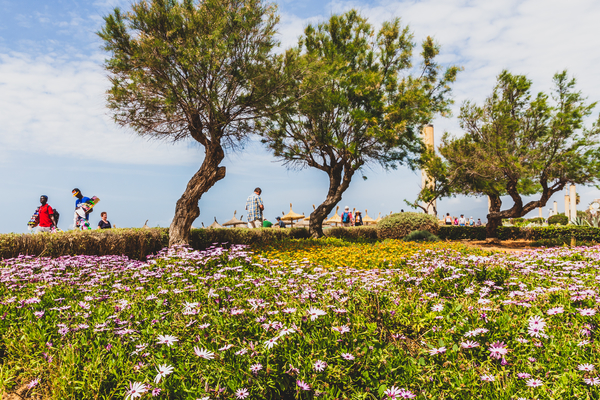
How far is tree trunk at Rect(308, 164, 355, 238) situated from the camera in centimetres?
1498

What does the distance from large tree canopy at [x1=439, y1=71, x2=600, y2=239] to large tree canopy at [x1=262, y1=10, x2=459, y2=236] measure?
2.03 metres

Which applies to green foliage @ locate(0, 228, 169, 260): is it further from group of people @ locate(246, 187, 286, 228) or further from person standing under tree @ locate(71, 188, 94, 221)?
person standing under tree @ locate(71, 188, 94, 221)

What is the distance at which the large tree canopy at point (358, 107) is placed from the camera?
1380 centimetres

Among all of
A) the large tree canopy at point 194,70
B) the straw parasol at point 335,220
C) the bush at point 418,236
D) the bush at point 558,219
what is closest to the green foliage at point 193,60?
the large tree canopy at point 194,70

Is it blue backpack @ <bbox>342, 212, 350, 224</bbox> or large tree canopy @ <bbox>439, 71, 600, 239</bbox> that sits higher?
large tree canopy @ <bbox>439, 71, 600, 239</bbox>

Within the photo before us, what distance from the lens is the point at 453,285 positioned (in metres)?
4.69

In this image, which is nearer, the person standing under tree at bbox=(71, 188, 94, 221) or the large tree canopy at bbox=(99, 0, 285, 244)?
the large tree canopy at bbox=(99, 0, 285, 244)

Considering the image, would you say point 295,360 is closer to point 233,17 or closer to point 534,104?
point 233,17

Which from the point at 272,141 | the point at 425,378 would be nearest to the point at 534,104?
the point at 272,141

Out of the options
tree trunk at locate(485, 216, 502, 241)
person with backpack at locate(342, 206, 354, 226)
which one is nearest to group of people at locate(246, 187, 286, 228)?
person with backpack at locate(342, 206, 354, 226)

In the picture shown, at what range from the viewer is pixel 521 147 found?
1512 cm

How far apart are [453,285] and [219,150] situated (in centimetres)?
753

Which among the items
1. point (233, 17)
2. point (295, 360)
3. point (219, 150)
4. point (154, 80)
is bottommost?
point (295, 360)

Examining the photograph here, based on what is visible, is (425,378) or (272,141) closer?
(425,378)
